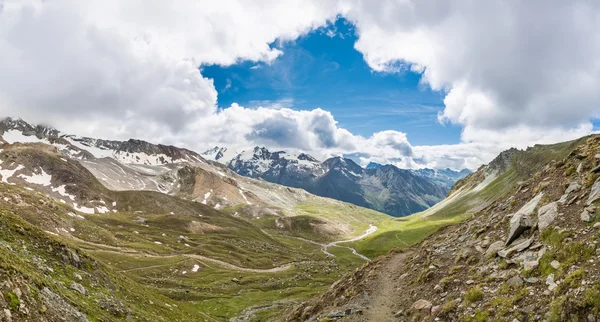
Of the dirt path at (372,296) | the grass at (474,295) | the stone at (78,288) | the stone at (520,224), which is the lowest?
the dirt path at (372,296)

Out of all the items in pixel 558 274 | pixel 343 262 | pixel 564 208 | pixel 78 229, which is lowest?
pixel 343 262

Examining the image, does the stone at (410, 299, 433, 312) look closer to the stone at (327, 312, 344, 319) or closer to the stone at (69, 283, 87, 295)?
the stone at (327, 312, 344, 319)

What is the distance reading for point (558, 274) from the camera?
19.3 m

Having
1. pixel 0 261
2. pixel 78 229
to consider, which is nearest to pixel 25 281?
pixel 0 261

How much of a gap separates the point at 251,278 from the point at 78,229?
8069 centimetres

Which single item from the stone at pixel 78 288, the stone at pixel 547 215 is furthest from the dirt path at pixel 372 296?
the stone at pixel 78 288

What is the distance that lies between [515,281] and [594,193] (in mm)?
8983

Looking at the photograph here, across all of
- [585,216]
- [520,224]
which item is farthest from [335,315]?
[585,216]

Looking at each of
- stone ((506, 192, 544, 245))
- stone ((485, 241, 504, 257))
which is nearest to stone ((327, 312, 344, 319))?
stone ((485, 241, 504, 257))

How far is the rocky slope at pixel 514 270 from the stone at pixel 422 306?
89mm

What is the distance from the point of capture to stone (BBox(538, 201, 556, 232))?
24969 millimetres

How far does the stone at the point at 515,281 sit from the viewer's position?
2130 cm

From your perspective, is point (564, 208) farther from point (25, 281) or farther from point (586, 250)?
point (25, 281)

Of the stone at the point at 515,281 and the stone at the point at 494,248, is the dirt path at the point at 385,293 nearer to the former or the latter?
the stone at the point at 494,248
